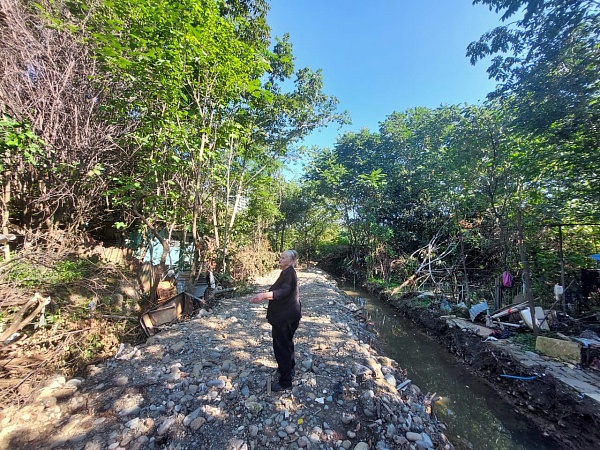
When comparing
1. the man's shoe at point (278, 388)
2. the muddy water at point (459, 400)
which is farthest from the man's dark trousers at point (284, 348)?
the muddy water at point (459, 400)

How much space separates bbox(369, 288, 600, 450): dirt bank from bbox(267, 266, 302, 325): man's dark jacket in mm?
4013

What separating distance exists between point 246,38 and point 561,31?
7.33m

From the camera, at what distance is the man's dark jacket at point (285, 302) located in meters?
2.69

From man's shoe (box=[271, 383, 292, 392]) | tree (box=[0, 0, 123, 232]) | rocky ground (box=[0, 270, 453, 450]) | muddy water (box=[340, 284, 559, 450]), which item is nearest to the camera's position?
rocky ground (box=[0, 270, 453, 450])

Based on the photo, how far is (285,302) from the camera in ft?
8.93

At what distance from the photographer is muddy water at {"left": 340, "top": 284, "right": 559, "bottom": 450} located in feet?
10.7

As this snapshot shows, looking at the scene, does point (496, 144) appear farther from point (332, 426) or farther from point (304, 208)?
point (304, 208)

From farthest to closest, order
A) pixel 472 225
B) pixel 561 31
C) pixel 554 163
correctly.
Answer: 1. pixel 472 225
2. pixel 554 163
3. pixel 561 31

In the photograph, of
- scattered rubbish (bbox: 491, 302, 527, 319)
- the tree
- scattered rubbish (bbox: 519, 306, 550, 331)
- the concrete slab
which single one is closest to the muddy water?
the concrete slab

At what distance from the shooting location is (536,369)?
3902 millimetres

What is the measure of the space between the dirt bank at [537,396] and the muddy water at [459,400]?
0.18 m

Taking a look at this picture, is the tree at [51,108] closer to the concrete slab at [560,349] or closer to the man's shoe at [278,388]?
A: the man's shoe at [278,388]

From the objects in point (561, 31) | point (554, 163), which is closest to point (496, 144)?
point (554, 163)

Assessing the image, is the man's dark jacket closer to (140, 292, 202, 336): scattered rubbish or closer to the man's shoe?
the man's shoe
